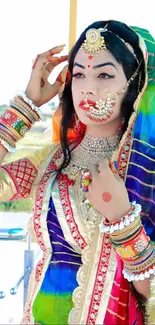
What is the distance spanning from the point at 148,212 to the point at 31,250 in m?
0.85

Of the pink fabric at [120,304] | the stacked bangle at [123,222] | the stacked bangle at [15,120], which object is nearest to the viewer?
the stacked bangle at [123,222]

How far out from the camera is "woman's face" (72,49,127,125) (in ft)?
3.44

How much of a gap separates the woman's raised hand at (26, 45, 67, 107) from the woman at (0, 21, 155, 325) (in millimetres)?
33

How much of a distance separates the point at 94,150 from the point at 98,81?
0.53 ft

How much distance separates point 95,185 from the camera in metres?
0.95

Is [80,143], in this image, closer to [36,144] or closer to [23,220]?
[36,144]

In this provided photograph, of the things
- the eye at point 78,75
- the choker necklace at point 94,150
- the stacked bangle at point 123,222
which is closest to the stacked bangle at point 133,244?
the stacked bangle at point 123,222

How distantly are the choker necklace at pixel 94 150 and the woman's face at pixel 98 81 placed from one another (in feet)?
0.20

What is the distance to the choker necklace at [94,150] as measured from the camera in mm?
1117

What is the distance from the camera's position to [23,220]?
188 cm

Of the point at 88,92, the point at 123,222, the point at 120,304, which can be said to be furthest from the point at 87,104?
the point at 120,304

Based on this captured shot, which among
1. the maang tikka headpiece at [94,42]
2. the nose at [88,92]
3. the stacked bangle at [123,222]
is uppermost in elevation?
the maang tikka headpiece at [94,42]

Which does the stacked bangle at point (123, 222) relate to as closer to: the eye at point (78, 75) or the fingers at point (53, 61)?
the eye at point (78, 75)

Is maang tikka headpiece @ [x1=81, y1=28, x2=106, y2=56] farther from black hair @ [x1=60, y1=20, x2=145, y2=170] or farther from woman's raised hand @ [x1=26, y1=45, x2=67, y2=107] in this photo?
woman's raised hand @ [x1=26, y1=45, x2=67, y2=107]
